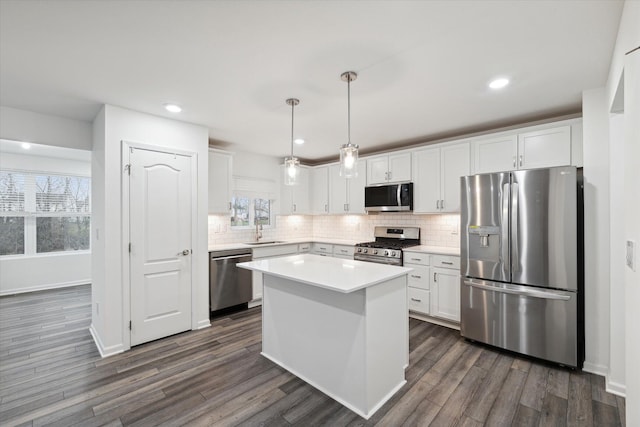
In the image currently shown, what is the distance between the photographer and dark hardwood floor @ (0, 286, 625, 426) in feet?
6.55

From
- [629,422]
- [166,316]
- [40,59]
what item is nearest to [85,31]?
[40,59]

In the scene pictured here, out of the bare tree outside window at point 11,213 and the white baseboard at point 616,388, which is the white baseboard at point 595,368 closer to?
the white baseboard at point 616,388

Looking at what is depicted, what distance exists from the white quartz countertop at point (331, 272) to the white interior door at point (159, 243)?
135cm

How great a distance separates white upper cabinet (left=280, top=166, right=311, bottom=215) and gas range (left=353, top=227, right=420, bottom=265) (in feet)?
4.84

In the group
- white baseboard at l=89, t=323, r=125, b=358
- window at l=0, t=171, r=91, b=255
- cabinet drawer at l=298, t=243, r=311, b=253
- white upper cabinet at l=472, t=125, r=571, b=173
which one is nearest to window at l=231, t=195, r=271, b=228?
cabinet drawer at l=298, t=243, r=311, b=253

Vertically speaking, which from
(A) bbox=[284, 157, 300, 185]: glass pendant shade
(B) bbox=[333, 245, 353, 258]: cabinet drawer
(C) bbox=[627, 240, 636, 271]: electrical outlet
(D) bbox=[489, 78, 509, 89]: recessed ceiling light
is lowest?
(B) bbox=[333, 245, 353, 258]: cabinet drawer

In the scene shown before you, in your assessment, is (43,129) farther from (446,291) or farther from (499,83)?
(446,291)

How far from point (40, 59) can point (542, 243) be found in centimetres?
430

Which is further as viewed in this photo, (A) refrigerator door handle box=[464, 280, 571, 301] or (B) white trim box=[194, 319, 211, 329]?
(B) white trim box=[194, 319, 211, 329]

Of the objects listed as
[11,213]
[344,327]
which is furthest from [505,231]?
[11,213]

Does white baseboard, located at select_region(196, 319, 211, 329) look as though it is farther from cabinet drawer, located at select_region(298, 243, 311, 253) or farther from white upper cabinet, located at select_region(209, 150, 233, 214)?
cabinet drawer, located at select_region(298, 243, 311, 253)

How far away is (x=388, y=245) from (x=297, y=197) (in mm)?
2001

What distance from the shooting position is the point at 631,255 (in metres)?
1.40

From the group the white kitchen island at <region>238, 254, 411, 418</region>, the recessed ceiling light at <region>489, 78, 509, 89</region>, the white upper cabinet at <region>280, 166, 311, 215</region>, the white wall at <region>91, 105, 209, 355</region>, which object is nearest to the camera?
the white kitchen island at <region>238, 254, 411, 418</region>
